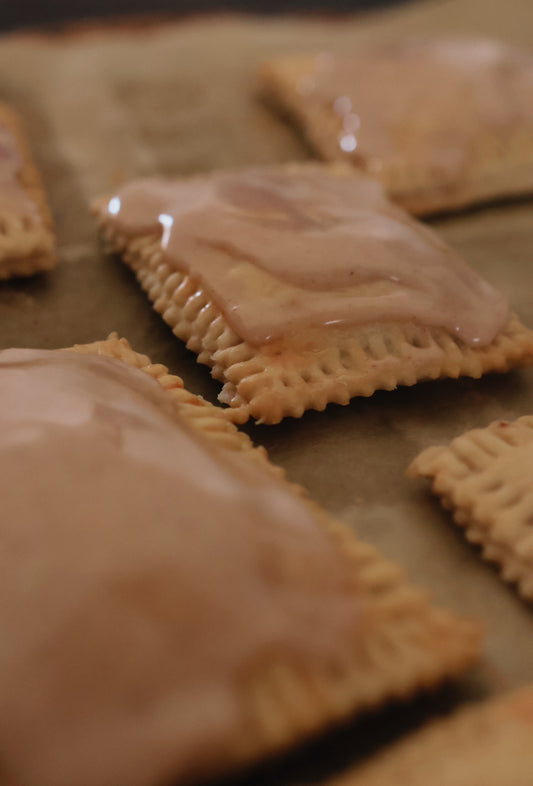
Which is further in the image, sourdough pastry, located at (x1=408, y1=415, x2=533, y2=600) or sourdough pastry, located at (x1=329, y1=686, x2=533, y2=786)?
sourdough pastry, located at (x1=408, y1=415, x2=533, y2=600)

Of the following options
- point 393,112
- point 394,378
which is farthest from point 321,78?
point 394,378

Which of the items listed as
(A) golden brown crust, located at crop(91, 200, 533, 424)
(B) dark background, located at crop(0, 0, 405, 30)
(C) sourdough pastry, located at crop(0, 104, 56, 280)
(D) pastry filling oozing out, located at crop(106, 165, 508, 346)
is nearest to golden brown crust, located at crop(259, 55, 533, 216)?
(D) pastry filling oozing out, located at crop(106, 165, 508, 346)

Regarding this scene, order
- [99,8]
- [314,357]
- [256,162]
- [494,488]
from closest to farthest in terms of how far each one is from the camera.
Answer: [494,488], [314,357], [256,162], [99,8]

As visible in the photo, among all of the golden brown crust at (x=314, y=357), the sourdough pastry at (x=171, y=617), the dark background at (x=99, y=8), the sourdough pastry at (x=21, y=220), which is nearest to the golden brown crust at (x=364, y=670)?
the sourdough pastry at (x=171, y=617)

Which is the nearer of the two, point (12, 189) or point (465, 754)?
point (465, 754)

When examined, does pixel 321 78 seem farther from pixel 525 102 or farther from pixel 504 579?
pixel 504 579

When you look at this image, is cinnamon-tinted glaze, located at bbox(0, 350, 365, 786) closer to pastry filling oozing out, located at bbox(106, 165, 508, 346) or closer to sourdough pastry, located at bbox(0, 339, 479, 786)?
sourdough pastry, located at bbox(0, 339, 479, 786)

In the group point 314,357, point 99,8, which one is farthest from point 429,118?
point 99,8

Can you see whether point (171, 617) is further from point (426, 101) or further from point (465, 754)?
point (426, 101)
